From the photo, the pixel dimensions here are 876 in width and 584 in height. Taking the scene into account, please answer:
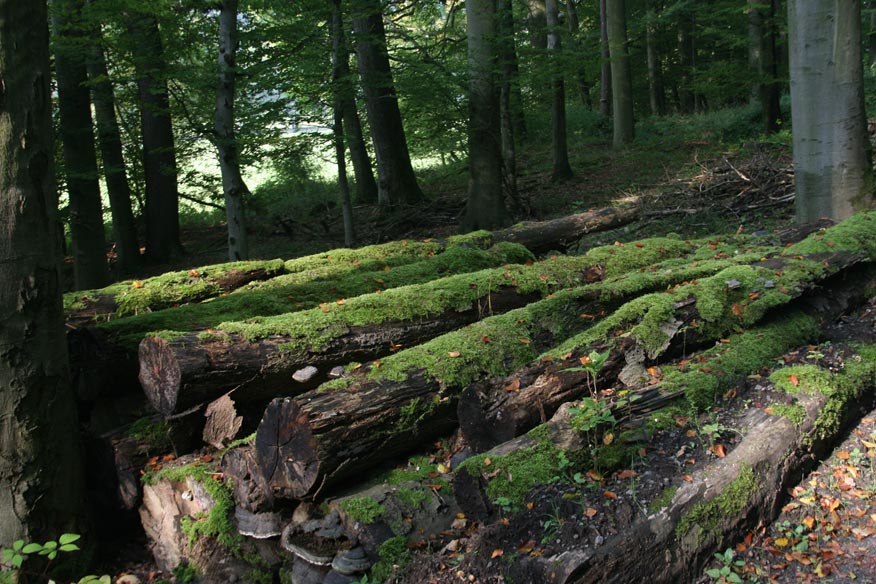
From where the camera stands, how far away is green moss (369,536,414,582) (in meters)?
3.54

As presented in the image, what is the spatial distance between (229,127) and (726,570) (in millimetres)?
8652

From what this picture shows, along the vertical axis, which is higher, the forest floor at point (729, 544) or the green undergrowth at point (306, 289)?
the green undergrowth at point (306, 289)

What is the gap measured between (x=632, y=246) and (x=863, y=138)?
3.22 m

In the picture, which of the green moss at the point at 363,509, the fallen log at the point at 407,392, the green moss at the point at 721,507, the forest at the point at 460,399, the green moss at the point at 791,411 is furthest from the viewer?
the fallen log at the point at 407,392

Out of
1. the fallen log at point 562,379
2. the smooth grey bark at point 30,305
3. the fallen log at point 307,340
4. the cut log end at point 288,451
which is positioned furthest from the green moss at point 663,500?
the smooth grey bark at point 30,305

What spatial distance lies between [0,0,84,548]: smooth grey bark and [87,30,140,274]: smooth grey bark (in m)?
7.57

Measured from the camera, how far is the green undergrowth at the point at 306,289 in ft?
17.2

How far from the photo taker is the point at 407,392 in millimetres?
4324

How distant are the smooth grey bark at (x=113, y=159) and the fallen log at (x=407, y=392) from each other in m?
9.29

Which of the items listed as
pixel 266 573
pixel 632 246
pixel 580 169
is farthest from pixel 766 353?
pixel 580 169

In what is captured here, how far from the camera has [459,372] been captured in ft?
14.9

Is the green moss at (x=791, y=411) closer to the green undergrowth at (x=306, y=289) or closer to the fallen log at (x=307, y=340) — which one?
the fallen log at (x=307, y=340)

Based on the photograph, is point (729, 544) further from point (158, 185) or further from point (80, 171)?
point (158, 185)

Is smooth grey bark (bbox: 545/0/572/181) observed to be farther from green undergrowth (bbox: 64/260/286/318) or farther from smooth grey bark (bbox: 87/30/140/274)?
green undergrowth (bbox: 64/260/286/318)
